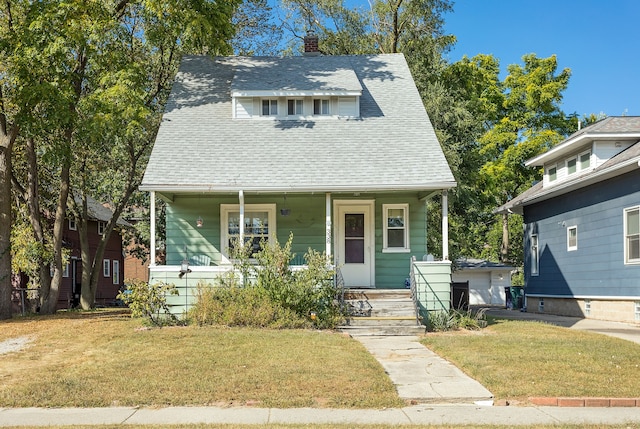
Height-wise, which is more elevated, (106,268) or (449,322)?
(106,268)

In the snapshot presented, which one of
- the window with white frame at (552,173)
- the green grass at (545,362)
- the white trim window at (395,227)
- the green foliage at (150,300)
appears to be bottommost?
the green grass at (545,362)

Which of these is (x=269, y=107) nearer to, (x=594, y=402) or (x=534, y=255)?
(x=534, y=255)

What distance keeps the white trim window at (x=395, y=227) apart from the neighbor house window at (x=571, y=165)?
24.4ft

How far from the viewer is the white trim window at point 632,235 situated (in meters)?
18.3

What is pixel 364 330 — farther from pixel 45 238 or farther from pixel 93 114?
pixel 45 238

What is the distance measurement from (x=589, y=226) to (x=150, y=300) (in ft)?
43.3

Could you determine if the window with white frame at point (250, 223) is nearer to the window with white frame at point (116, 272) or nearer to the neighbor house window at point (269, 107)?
the neighbor house window at point (269, 107)

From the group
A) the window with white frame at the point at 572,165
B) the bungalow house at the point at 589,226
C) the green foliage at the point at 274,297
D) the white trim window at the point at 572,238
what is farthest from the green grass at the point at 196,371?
the window with white frame at the point at 572,165

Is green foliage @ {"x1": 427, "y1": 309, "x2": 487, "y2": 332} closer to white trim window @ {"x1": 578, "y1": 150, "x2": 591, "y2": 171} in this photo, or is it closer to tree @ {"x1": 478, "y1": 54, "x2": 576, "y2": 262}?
white trim window @ {"x1": 578, "y1": 150, "x2": 591, "y2": 171}

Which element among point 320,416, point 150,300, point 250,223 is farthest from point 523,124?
point 320,416

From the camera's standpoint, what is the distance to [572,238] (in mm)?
22484

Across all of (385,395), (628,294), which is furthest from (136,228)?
(385,395)

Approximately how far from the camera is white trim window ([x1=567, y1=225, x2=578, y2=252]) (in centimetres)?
2205

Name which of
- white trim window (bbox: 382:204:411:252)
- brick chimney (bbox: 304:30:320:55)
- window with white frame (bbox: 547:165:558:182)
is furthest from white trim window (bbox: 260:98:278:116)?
A: window with white frame (bbox: 547:165:558:182)
